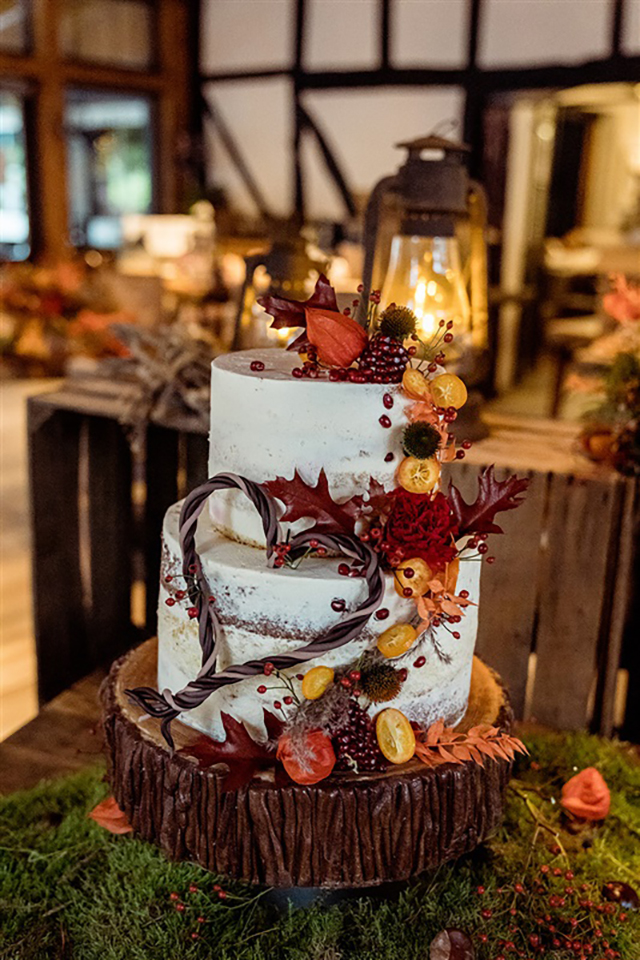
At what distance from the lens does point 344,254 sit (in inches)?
237

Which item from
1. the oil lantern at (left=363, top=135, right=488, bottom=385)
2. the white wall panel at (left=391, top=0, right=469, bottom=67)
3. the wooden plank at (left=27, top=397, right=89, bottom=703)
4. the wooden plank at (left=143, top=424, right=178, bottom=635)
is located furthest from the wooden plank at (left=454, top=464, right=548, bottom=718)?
the white wall panel at (left=391, top=0, right=469, bottom=67)

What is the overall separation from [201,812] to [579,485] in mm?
1134

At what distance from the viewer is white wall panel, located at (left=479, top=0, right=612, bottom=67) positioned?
5008 millimetres

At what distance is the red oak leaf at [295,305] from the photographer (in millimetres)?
1229

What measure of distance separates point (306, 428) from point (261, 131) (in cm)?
616

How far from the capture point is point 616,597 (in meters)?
2.07

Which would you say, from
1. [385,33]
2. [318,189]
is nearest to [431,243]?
[385,33]

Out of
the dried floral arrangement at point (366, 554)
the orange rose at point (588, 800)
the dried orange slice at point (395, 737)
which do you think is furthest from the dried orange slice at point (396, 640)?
the orange rose at point (588, 800)

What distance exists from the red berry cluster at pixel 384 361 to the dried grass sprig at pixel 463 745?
496 millimetres

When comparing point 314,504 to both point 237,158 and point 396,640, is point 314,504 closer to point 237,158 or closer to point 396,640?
point 396,640

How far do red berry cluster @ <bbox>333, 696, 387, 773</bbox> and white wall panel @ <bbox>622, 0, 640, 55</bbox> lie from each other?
480 cm

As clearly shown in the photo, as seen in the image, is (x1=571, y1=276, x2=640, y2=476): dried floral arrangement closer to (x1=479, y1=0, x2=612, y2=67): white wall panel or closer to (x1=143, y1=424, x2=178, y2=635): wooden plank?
(x1=143, y1=424, x2=178, y2=635): wooden plank

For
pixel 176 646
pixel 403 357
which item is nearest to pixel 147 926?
pixel 176 646

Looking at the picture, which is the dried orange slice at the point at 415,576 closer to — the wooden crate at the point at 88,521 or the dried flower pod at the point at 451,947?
the dried flower pod at the point at 451,947
